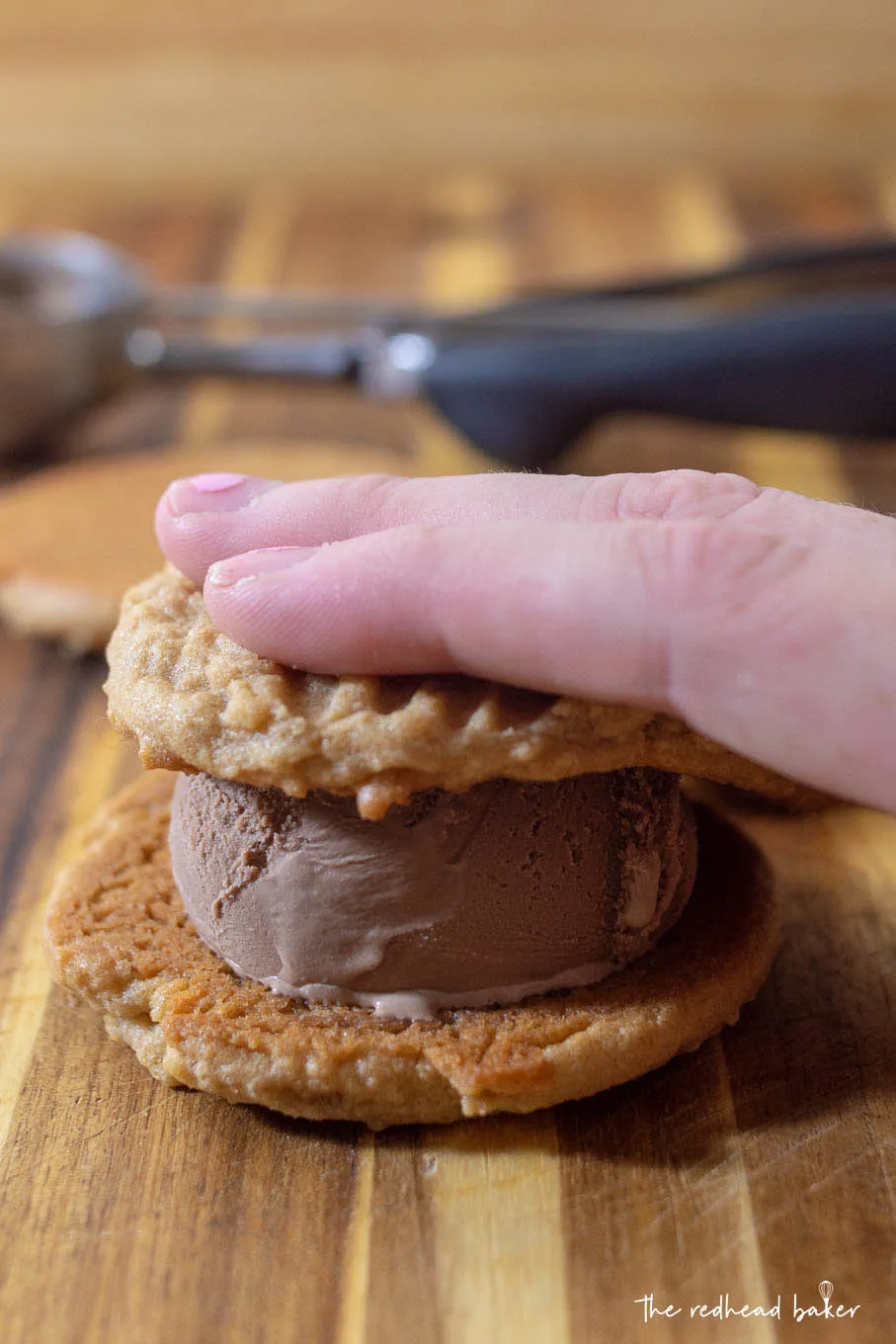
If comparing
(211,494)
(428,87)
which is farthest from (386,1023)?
(428,87)

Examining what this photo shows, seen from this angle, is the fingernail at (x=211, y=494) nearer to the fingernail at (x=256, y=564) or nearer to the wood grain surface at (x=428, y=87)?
the fingernail at (x=256, y=564)

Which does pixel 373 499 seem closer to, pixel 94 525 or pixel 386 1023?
pixel 386 1023

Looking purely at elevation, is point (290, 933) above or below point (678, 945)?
above

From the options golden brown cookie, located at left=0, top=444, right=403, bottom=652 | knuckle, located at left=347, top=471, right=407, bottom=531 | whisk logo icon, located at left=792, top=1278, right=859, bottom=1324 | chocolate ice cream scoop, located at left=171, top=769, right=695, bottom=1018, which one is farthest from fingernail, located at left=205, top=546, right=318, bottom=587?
golden brown cookie, located at left=0, top=444, right=403, bottom=652

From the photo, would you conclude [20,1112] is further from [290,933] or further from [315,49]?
[315,49]

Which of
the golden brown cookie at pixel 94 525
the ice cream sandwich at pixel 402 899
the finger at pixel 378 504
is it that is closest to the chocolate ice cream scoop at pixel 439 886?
the ice cream sandwich at pixel 402 899

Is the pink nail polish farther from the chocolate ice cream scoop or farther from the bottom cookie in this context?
the bottom cookie

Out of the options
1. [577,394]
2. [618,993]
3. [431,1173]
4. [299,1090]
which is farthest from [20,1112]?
[577,394]
